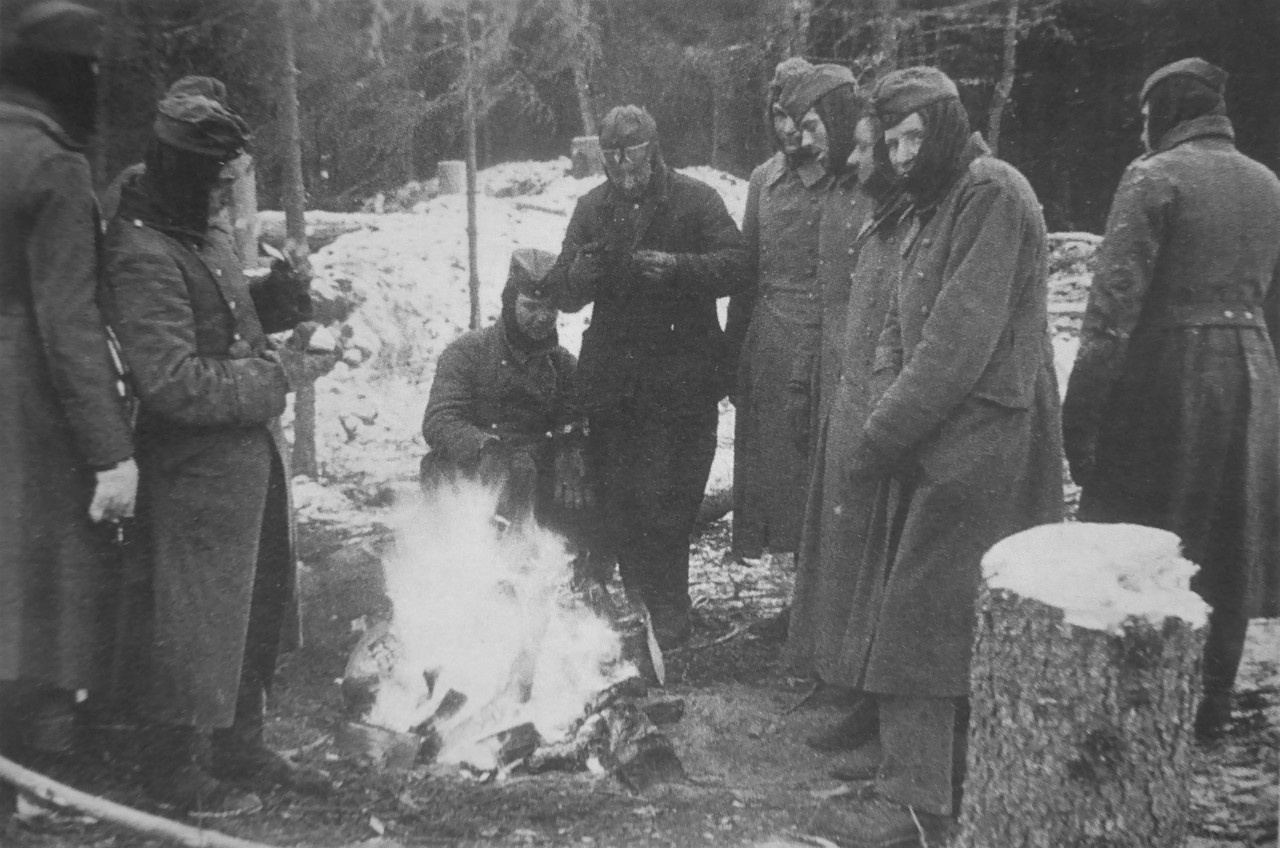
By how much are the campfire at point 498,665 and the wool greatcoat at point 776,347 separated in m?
0.71

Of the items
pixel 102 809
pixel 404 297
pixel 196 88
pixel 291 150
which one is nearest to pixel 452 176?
pixel 404 297

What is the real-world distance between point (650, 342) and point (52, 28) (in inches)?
94.1

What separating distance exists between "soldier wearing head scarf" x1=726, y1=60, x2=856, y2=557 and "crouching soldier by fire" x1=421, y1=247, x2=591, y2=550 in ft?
2.53

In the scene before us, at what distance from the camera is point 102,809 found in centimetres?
240

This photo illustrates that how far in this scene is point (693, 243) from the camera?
162 inches

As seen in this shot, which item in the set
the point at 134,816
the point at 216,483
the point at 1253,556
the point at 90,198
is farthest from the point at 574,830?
the point at 1253,556

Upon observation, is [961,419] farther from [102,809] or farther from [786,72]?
[102,809]

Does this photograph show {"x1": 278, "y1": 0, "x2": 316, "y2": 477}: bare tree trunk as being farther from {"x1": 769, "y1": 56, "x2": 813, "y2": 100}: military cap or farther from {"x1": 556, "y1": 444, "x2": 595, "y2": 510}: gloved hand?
{"x1": 769, "y1": 56, "x2": 813, "y2": 100}: military cap

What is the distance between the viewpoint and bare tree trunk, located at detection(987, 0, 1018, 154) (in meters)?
4.30

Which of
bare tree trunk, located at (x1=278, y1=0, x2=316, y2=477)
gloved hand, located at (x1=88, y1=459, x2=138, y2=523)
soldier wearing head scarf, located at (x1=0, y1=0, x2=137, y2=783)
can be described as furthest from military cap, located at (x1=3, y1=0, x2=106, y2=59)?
bare tree trunk, located at (x1=278, y1=0, x2=316, y2=477)

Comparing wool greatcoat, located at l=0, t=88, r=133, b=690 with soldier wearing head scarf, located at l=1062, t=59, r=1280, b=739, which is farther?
soldier wearing head scarf, located at l=1062, t=59, r=1280, b=739

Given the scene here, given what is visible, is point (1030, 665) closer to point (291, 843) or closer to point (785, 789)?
point (785, 789)

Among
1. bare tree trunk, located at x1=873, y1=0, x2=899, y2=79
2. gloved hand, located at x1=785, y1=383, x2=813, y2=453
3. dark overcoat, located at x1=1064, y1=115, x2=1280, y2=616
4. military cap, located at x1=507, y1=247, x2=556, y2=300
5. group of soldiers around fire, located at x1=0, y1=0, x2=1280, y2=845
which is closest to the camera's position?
group of soldiers around fire, located at x1=0, y1=0, x2=1280, y2=845

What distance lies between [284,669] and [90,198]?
2.00 metres
